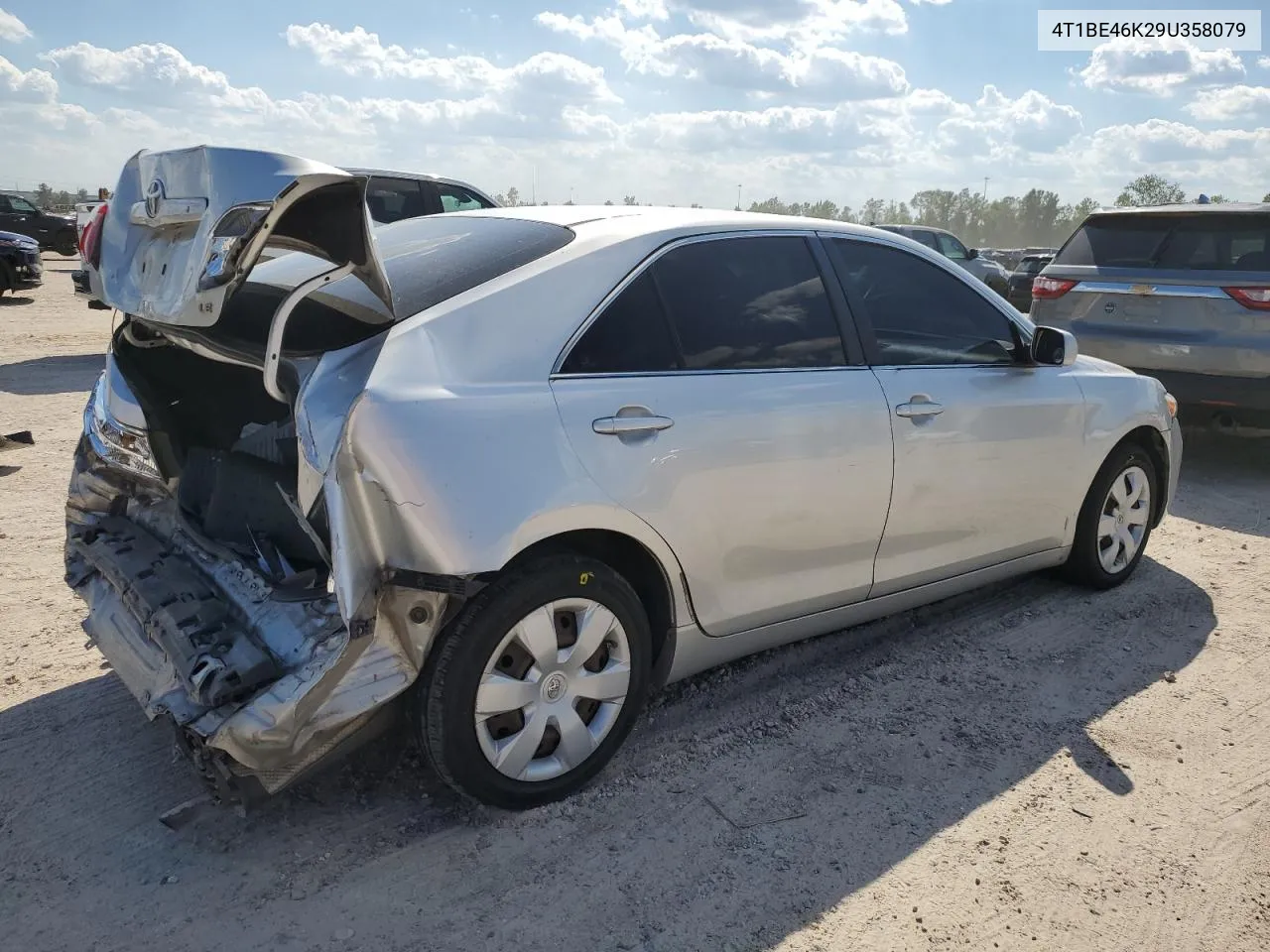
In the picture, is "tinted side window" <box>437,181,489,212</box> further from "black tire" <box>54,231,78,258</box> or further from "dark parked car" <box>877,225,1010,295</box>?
"black tire" <box>54,231,78,258</box>

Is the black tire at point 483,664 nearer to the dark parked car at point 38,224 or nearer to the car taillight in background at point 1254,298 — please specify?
the car taillight in background at point 1254,298

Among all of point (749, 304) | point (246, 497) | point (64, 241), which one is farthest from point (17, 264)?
point (749, 304)

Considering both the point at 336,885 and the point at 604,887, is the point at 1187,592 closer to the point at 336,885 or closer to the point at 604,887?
the point at 604,887

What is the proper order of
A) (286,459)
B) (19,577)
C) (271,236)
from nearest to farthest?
1. (271,236)
2. (286,459)
3. (19,577)

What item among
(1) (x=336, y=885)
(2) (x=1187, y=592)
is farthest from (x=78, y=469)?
(2) (x=1187, y=592)

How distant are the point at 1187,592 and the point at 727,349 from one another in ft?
10.2

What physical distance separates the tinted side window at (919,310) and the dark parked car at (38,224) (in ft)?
88.8

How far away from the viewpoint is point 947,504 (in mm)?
3799

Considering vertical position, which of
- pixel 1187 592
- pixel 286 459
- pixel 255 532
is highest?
pixel 286 459

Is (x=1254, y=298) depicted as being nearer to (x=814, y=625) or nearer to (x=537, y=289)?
(x=814, y=625)

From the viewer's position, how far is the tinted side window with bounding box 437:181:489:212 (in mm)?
10375

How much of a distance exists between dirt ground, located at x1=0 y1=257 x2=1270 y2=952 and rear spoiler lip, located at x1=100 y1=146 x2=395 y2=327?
1447 millimetres

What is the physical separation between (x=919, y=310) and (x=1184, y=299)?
13.1 ft

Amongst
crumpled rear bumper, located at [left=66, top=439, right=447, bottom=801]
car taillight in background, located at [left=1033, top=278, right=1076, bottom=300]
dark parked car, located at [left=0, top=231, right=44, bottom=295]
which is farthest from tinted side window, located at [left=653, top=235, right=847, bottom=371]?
dark parked car, located at [left=0, top=231, right=44, bottom=295]
